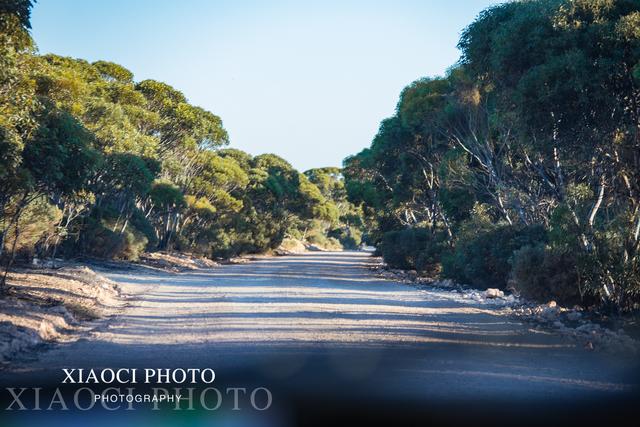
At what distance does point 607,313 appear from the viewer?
14.8 meters

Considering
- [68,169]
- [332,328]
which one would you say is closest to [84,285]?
[68,169]

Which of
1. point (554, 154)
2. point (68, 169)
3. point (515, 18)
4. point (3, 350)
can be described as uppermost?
point (515, 18)

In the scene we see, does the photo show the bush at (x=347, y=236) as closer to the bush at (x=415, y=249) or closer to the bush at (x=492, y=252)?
the bush at (x=415, y=249)

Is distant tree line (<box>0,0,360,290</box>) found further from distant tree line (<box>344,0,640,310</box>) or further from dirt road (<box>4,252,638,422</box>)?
distant tree line (<box>344,0,640,310</box>)

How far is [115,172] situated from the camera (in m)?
28.4

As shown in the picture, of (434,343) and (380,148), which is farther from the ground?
(380,148)

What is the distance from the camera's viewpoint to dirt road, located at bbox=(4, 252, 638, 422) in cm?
786

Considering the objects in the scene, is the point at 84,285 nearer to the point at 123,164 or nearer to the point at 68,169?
the point at 68,169

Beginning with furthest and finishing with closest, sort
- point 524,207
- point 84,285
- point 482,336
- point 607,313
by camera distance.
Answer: point 524,207, point 84,285, point 607,313, point 482,336

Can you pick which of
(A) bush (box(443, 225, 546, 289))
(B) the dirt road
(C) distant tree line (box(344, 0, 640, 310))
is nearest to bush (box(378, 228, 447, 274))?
(A) bush (box(443, 225, 546, 289))

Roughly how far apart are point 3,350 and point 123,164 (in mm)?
19655

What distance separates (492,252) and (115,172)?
15.2 meters

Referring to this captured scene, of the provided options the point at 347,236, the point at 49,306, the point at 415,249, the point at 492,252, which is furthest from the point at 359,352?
the point at 347,236

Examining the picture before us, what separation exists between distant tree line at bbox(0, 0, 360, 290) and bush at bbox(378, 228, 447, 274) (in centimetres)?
1296
